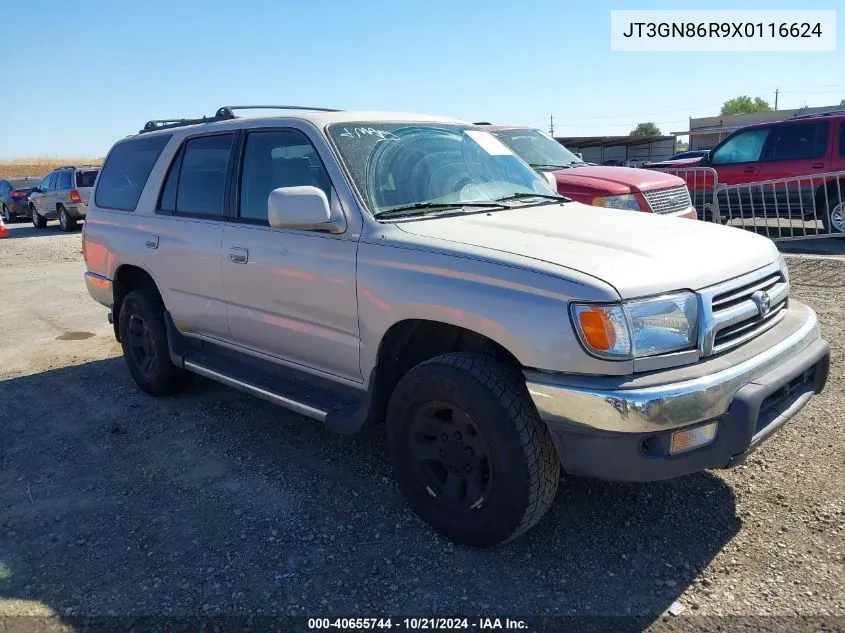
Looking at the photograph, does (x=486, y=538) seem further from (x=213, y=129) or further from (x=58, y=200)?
(x=58, y=200)

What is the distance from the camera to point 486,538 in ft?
9.59

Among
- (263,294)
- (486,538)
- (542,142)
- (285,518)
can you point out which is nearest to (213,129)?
(263,294)

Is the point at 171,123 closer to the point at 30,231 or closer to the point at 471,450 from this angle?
the point at 471,450

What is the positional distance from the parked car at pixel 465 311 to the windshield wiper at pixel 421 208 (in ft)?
0.04

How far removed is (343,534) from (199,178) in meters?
2.53

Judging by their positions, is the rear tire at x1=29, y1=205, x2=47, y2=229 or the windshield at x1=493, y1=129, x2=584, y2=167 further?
the rear tire at x1=29, y1=205, x2=47, y2=229

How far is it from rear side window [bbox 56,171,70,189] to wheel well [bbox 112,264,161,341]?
15.1m

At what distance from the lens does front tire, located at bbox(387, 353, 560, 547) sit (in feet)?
8.96

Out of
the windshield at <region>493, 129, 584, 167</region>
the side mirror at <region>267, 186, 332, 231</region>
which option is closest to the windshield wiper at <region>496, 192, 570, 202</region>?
the side mirror at <region>267, 186, 332, 231</region>

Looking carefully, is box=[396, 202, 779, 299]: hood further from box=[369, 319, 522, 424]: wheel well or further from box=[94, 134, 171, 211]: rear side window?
box=[94, 134, 171, 211]: rear side window

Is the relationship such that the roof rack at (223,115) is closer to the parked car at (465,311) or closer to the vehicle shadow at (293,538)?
the parked car at (465,311)

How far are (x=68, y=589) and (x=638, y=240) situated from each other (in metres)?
2.88

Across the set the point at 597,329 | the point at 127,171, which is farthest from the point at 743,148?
the point at 597,329

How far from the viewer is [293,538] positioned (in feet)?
10.4
